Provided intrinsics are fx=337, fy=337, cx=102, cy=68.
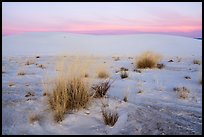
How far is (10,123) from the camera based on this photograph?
463 cm

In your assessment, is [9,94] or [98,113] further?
[9,94]

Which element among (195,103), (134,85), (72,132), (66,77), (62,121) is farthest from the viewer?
(134,85)

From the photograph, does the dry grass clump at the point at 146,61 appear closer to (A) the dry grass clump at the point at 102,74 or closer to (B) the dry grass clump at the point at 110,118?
(A) the dry grass clump at the point at 102,74

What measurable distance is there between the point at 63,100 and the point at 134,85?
2.94m

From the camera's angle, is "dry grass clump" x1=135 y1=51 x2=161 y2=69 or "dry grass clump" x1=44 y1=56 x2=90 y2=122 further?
"dry grass clump" x1=135 y1=51 x2=161 y2=69

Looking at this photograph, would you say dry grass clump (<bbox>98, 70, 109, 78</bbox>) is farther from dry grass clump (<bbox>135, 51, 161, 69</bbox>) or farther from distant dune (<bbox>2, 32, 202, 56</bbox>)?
distant dune (<bbox>2, 32, 202, 56</bbox>)

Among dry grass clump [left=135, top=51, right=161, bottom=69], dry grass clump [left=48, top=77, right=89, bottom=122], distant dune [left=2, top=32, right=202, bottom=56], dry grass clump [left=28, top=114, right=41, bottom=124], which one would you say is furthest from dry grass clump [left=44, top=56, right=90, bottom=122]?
distant dune [left=2, top=32, right=202, bottom=56]

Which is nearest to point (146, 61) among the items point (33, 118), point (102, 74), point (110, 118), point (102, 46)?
point (102, 74)

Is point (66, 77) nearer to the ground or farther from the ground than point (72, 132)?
farther from the ground

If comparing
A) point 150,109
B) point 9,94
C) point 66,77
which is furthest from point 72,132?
point 9,94

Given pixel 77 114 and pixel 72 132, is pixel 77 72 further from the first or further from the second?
pixel 72 132

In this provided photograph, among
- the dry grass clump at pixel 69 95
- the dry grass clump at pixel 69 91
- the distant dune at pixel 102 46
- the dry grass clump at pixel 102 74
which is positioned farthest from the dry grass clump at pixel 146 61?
the distant dune at pixel 102 46

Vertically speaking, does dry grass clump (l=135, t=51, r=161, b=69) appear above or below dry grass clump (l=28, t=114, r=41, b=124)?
below

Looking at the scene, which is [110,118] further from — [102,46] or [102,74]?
[102,46]
